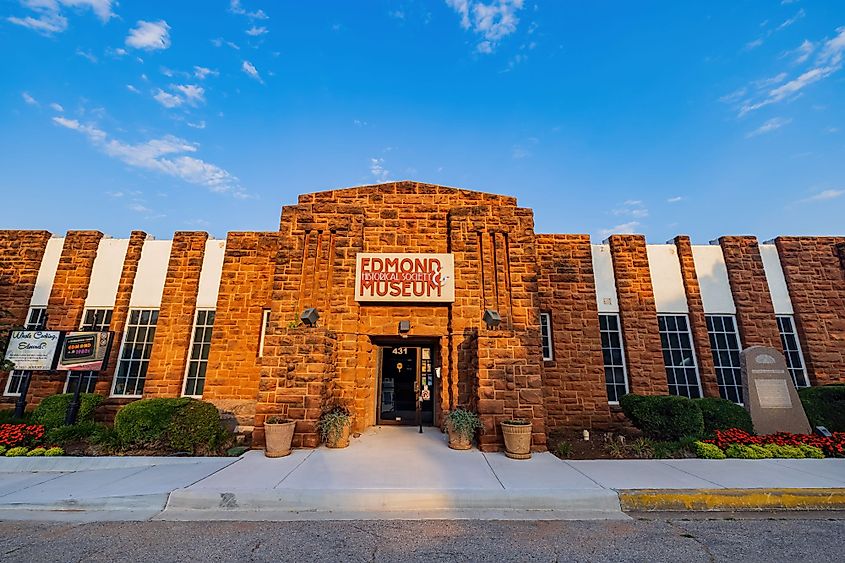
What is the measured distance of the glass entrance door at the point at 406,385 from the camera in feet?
33.7

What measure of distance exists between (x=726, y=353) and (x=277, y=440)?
13.4 metres

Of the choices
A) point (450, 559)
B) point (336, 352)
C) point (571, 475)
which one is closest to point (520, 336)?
point (571, 475)

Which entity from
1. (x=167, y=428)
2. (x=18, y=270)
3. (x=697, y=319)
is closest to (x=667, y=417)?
(x=697, y=319)

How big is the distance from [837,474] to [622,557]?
5808mm

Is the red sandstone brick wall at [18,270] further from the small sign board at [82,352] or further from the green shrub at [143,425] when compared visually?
the green shrub at [143,425]

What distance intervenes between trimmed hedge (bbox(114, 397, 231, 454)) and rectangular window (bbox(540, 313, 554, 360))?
8.98 metres

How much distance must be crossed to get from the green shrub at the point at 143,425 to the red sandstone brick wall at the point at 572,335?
32.0 feet

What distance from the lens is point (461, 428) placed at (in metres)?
7.83

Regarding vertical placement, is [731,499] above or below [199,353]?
below

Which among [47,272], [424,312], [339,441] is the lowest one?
[339,441]

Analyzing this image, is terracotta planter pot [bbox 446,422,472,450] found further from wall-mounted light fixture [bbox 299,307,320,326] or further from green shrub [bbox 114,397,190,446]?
green shrub [bbox 114,397,190,446]

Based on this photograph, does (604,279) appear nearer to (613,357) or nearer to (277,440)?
(613,357)

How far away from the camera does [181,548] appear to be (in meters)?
4.05

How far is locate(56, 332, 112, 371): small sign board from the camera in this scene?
32.7 feet
